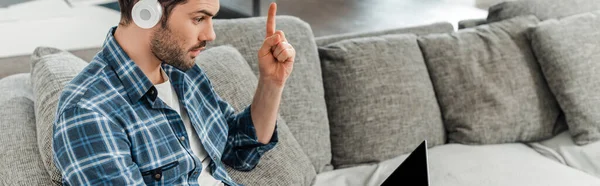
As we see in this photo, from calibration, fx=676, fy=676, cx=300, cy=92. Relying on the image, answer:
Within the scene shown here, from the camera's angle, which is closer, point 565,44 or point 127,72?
point 127,72

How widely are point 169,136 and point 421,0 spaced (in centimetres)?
430

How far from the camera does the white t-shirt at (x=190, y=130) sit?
1261 millimetres

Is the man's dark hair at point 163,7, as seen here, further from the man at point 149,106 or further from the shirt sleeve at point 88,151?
the shirt sleeve at point 88,151

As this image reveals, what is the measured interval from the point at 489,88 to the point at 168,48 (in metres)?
1.24

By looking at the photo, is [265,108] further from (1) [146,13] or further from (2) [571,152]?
(2) [571,152]

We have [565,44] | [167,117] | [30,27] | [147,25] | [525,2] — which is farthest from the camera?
[30,27]

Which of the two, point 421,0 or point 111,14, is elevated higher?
point 111,14

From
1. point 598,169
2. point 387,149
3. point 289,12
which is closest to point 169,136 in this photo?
point 387,149

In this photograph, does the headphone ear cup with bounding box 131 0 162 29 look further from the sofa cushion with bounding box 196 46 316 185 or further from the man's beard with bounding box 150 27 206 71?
the sofa cushion with bounding box 196 46 316 185

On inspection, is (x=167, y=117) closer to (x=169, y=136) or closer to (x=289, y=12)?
(x=169, y=136)

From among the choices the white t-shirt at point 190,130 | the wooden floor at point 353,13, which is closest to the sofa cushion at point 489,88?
the white t-shirt at point 190,130

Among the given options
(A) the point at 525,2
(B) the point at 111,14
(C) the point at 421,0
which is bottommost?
(C) the point at 421,0

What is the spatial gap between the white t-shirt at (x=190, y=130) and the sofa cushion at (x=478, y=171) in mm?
524

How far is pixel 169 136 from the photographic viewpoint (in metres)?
1.20
